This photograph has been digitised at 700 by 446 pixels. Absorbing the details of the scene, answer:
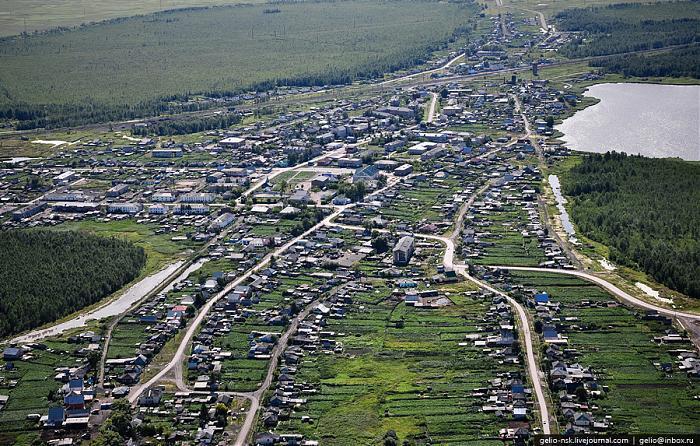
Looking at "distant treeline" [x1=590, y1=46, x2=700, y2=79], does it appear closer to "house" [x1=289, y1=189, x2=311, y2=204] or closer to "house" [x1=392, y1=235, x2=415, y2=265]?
"house" [x1=289, y1=189, x2=311, y2=204]

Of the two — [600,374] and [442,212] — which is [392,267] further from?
[600,374]

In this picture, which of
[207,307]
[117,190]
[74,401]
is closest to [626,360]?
[207,307]

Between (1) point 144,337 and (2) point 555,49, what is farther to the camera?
(2) point 555,49

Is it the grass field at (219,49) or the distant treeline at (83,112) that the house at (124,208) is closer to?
the distant treeline at (83,112)

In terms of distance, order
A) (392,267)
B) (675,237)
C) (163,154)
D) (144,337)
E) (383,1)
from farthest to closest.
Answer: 1. (383,1)
2. (163,154)
3. (675,237)
4. (392,267)
5. (144,337)

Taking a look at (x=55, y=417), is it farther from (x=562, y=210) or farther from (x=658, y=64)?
(x=658, y=64)

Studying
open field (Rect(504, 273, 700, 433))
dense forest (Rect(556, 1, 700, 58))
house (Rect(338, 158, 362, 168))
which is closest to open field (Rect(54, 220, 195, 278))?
house (Rect(338, 158, 362, 168))

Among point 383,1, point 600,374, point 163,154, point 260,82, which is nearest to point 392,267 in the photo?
point 600,374
